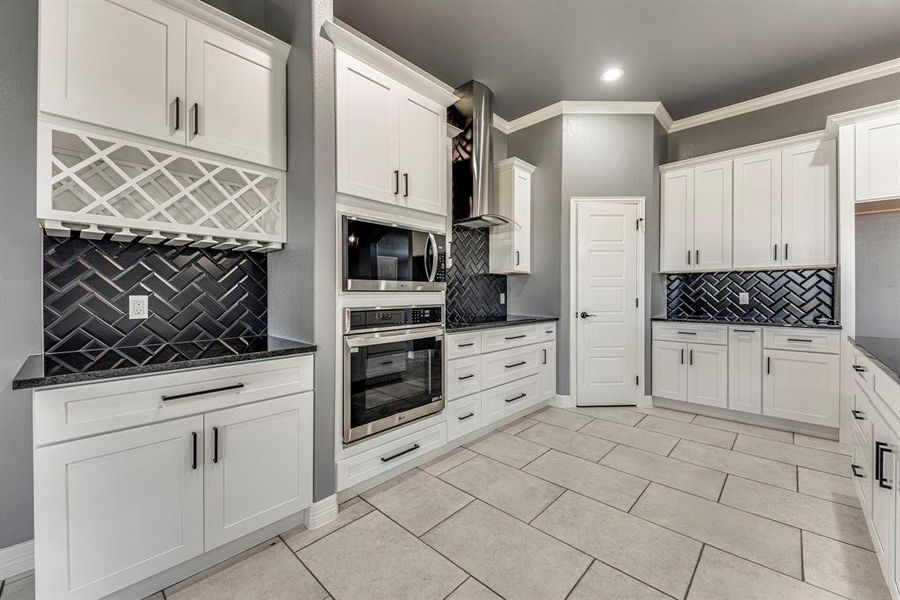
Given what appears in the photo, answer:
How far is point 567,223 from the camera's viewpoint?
386cm

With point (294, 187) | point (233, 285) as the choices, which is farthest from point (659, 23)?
point (233, 285)

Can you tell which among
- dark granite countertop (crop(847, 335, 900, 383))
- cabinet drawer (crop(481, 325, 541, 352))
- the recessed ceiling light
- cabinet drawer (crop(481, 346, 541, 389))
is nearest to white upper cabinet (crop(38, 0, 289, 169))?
cabinet drawer (crop(481, 325, 541, 352))

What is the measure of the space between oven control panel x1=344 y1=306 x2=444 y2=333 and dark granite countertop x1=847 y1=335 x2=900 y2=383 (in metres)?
2.09

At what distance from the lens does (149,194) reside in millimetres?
1899

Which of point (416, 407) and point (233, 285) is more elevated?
point (233, 285)

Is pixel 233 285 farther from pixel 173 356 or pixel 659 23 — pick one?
pixel 659 23

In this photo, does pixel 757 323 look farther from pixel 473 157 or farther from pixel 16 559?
pixel 16 559

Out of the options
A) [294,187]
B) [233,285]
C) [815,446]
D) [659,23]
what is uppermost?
[659,23]

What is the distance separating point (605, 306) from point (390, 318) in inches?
99.2

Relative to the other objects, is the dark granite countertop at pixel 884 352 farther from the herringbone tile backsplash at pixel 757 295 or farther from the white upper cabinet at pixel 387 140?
the white upper cabinet at pixel 387 140

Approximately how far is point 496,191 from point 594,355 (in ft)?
6.51

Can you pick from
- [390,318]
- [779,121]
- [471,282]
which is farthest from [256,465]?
[779,121]

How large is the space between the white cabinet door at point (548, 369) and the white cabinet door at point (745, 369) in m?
1.57

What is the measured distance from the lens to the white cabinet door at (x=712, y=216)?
3666 millimetres
